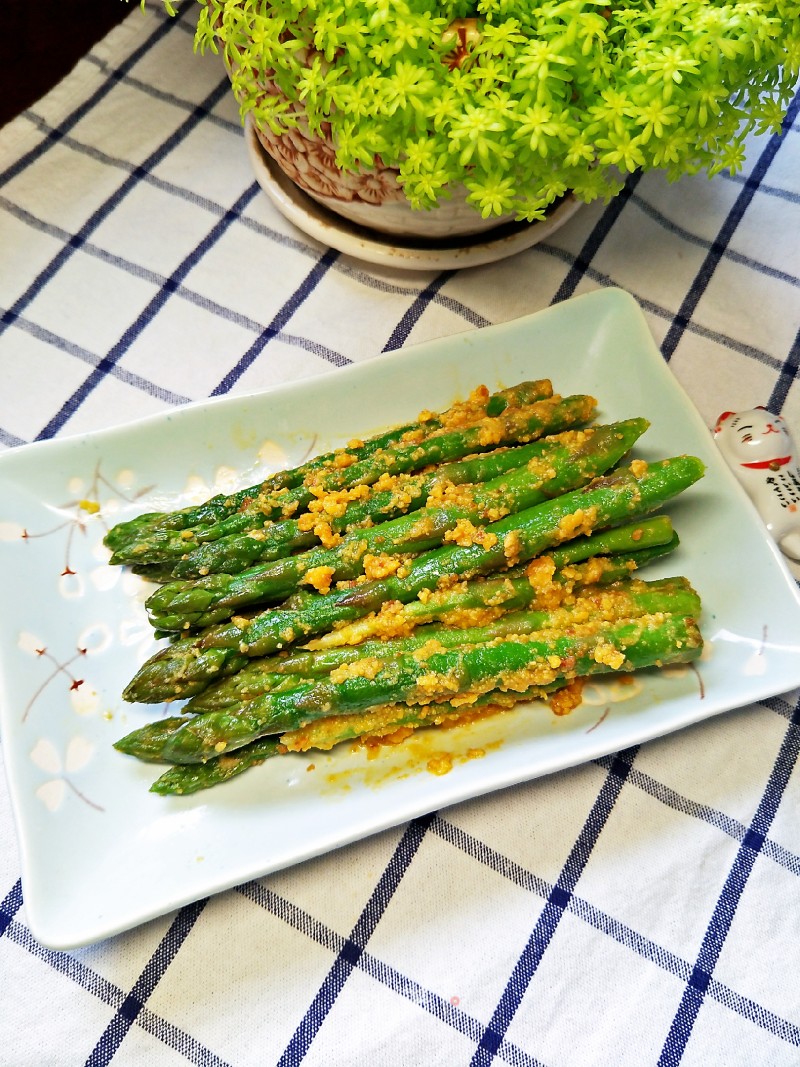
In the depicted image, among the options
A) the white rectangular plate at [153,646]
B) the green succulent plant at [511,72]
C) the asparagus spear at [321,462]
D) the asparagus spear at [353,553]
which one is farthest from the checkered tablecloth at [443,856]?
the green succulent plant at [511,72]

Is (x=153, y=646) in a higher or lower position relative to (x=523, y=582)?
higher

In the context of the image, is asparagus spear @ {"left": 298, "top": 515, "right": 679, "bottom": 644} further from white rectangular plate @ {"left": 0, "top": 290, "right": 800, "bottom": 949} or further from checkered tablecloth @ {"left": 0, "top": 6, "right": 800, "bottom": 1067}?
checkered tablecloth @ {"left": 0, "top": 6, "right": 800, "bottom": 1067}

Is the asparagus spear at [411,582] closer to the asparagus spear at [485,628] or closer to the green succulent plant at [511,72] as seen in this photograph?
the asparagus spear at [485,628]

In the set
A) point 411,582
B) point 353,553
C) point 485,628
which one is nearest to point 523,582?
point 485,628

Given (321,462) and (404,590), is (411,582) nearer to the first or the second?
(404,590)

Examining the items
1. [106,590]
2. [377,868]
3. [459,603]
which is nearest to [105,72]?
[106,590]

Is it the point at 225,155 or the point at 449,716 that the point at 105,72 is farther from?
the point at 449,716
